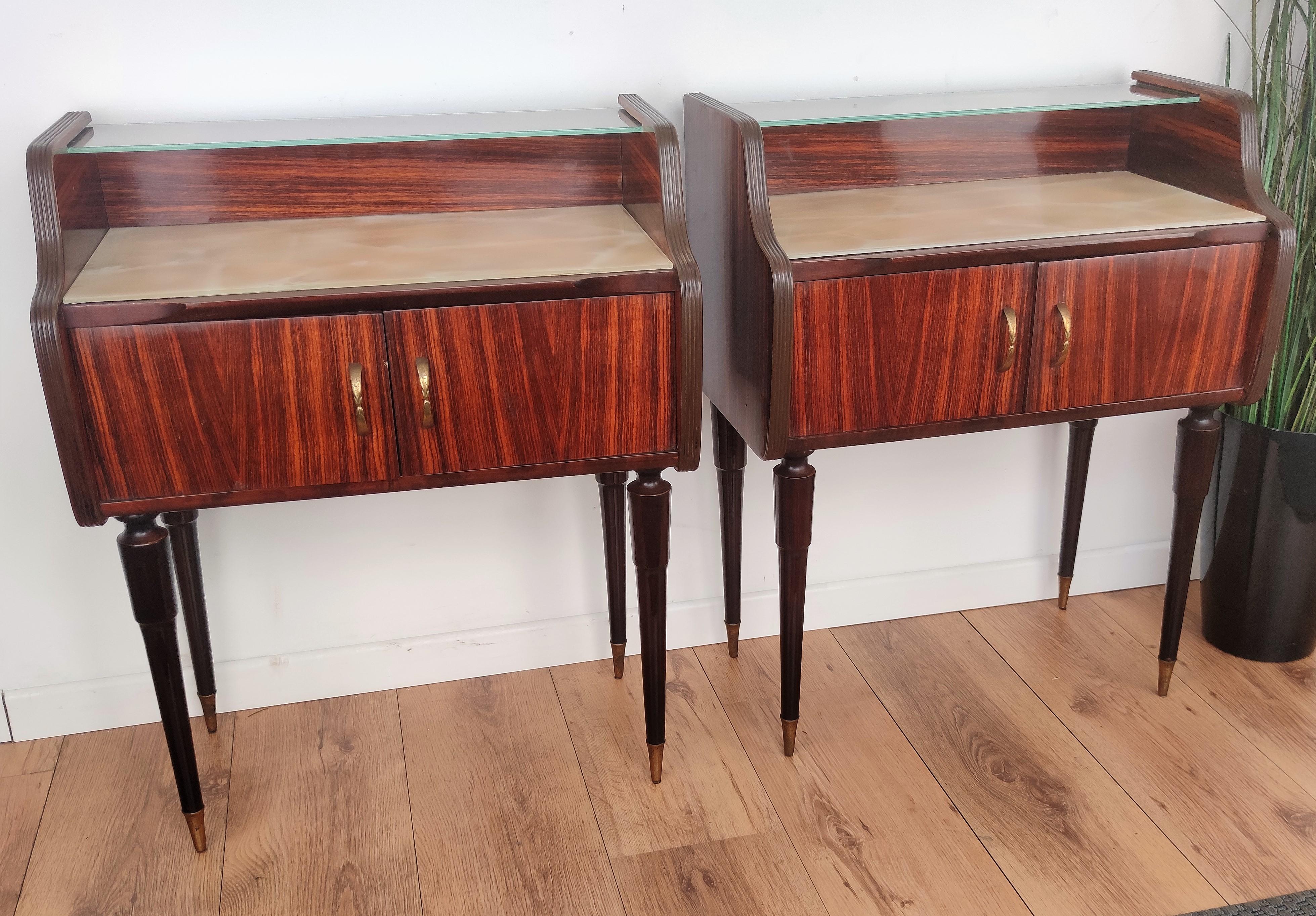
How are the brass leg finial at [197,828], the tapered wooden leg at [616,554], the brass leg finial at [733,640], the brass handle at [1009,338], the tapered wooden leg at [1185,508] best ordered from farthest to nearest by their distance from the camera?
the brass leg finial at [733,640] < the tapered wooden leg at [616,554] < the tapered wooden leg at [1185,508] < the brass leg finial at [197,828] < the brass handle at [1009,338]

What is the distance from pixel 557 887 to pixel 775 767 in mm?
386

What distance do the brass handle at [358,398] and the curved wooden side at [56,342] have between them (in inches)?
11.2

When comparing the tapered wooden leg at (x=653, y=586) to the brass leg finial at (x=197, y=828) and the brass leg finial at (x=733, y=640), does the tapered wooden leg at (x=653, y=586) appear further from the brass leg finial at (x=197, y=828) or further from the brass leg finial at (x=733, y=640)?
the brass leg finial at (x=197, y=828)

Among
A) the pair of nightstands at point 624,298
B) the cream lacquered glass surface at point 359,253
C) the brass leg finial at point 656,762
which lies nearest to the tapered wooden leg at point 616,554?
the pair of nightstands at point 624,298

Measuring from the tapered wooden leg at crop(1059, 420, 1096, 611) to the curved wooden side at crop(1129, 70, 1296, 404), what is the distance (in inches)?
15.6

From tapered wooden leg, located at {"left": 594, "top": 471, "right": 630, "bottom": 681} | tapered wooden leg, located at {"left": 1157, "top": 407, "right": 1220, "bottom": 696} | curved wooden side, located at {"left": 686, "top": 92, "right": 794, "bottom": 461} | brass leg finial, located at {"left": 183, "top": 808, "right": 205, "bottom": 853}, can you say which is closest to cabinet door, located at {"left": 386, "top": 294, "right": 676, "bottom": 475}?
curved wooden side, located at {"left": 686, "top": 92, "right": 794, "bottom": 461}

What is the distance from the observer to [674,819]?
5.17 ft

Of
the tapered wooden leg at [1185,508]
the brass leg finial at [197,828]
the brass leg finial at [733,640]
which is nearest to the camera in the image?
the brass leg finial at [197,828]

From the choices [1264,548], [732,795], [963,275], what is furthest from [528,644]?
[1264,548]

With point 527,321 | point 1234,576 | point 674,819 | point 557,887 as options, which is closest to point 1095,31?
point 1234,576

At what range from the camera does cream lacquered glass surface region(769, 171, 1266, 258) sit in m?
1.39

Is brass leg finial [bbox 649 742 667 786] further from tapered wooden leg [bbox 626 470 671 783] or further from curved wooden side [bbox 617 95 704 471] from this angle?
curved wooden side [bbox 617 95 704 471]

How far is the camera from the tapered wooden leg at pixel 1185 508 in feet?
5.31

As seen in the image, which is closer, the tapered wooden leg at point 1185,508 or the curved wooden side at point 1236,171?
the curved wooden side at point 1236,171
